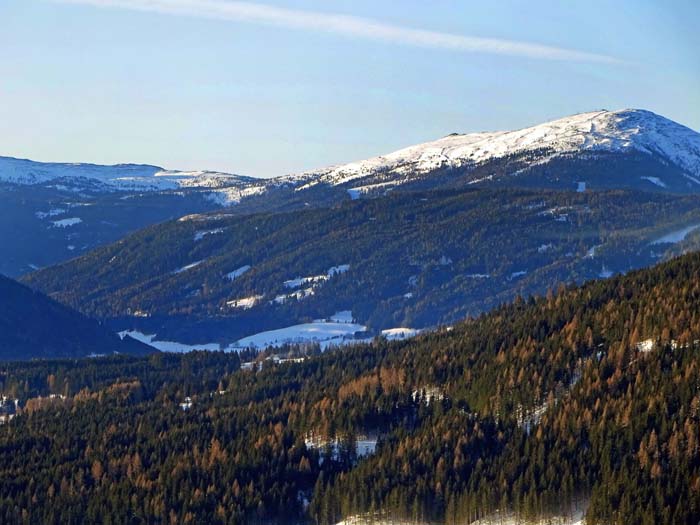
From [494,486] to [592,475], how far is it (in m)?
11.2

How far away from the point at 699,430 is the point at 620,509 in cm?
2077

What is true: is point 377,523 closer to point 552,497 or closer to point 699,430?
point 552,497

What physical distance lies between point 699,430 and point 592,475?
45.5ft

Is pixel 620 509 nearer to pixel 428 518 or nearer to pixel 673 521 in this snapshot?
pixel 673 521

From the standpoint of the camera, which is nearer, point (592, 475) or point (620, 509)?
point (620, 509)

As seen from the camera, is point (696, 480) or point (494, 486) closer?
point (696, 480)

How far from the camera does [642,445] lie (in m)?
198

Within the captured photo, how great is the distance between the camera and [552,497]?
191875 mm

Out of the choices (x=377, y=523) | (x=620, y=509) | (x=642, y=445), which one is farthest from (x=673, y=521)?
(x=377, y=523)

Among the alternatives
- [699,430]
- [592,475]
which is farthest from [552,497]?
[699,430]

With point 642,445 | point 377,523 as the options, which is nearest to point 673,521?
point 642,445

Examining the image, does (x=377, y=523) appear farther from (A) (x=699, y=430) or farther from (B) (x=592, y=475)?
(A) (x=699, y=430)

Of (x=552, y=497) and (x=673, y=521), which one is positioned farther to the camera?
(x=552, y=497)

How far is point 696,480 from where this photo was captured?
18712 cm
